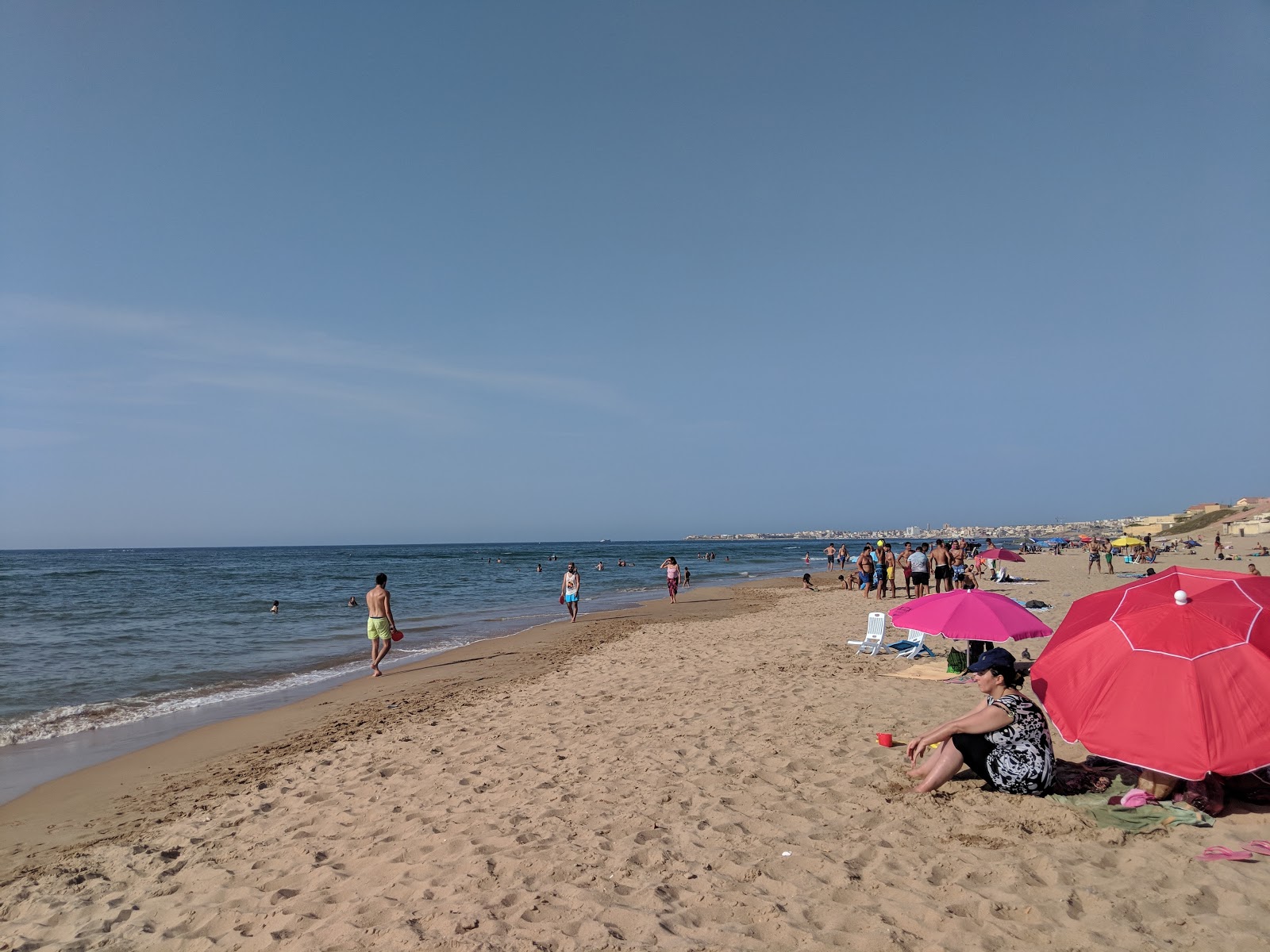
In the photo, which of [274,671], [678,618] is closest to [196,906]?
[274,671]

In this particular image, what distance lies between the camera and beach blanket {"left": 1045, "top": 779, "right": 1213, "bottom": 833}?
4.59m

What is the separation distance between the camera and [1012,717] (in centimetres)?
509

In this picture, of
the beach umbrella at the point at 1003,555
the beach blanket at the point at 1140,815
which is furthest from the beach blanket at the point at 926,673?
the beach umbrella at the point at 1003,555

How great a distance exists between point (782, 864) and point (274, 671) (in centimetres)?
1220

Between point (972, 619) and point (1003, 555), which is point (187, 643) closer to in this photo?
point (972, 619)

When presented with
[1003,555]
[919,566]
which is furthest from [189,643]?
[1003,555]

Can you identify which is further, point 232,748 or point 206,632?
point 206,632

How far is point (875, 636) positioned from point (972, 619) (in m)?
3.54

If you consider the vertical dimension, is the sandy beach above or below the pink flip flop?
below

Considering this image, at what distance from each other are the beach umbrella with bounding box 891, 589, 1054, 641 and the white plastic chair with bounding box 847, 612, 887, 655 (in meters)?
2.85

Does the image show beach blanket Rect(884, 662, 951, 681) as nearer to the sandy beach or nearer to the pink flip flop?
the sandy beach

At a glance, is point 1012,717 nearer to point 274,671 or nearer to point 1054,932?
point 1054,932

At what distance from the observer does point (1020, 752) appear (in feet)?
16.7

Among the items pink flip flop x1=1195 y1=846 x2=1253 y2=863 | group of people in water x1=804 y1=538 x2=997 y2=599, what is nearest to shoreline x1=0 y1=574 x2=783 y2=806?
pink flip flop x1=1195 y1=846 x2=1253 y2=863
